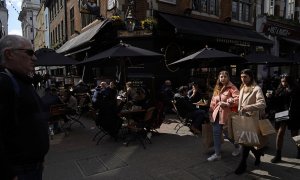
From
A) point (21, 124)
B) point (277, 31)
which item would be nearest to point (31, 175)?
point (21, 124)

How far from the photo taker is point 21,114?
2.06 meters

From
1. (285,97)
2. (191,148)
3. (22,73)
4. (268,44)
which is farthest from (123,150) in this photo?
(268,44)

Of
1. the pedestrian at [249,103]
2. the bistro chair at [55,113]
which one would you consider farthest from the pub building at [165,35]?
the pedestrian at [249,103]

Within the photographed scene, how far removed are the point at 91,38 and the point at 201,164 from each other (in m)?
9.12

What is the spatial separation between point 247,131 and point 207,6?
12315mm

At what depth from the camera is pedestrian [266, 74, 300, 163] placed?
495cm

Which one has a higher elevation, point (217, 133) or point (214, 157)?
point (217, 133)

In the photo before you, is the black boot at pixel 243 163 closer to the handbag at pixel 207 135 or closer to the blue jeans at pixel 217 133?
the blue jeans at pixel 217 133

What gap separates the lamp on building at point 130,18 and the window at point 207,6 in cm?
398

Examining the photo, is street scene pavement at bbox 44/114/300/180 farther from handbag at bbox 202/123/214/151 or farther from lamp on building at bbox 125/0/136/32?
lamp on building at bbox 125/0/136/32

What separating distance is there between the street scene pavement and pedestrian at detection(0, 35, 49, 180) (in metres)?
2.52

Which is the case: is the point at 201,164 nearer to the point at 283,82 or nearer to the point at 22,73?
the point at 283,82

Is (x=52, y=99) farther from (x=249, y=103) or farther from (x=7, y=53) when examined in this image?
(x=7, y=53)

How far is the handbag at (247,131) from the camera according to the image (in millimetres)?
4367
